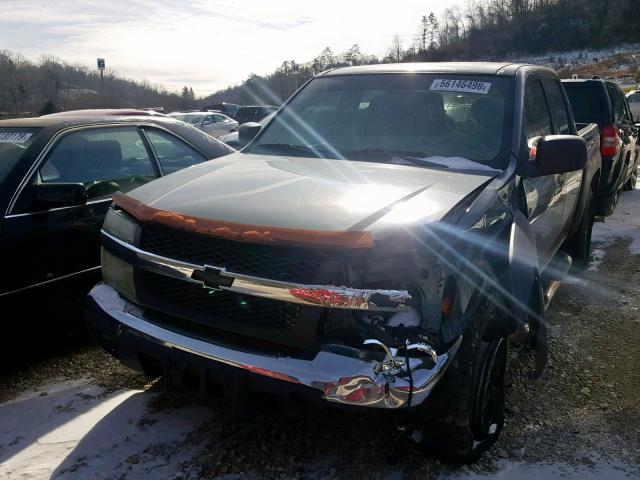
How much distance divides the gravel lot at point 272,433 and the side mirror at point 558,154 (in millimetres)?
1313

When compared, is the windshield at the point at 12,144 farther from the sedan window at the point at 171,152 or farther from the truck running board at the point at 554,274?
the truck running board at the point at 554,274

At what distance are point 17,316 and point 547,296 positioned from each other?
3309mm

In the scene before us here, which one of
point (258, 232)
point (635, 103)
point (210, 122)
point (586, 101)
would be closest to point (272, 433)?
point (258, 232)

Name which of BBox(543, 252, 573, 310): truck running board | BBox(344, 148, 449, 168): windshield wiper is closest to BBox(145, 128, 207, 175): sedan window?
BBox(344, 148, 449, 168): windshield wiper

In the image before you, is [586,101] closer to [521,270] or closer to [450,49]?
[521,270]

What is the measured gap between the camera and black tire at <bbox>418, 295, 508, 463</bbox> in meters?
2.32

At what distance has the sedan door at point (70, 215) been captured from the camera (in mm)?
3342

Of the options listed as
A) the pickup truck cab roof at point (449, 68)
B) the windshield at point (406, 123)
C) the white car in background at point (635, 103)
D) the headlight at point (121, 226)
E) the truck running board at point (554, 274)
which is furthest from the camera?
the white car in background at point (635, 103)

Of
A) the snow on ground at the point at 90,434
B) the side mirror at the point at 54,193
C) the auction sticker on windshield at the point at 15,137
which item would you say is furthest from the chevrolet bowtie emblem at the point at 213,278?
the auction sticker on windshield at the point at 15,137

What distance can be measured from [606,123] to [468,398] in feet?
23.3

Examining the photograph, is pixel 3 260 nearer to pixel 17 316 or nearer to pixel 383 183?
pixel 17 316

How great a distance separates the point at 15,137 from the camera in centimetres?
389

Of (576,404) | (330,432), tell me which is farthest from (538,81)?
(330,432)

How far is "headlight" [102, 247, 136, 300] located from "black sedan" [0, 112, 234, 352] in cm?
74
